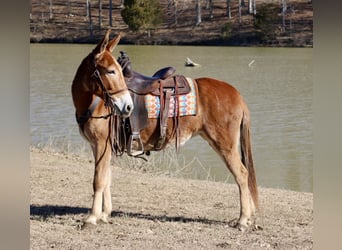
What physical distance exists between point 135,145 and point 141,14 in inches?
655

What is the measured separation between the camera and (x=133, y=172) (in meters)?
7.04

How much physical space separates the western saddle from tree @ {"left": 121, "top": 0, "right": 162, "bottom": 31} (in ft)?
50.6

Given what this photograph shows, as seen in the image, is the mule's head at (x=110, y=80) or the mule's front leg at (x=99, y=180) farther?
→ the mule's front leg at (x=99, y=180)

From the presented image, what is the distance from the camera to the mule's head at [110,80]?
4129mm

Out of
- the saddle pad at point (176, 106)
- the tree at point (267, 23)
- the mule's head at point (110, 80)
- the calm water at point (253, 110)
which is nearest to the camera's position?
the mule's head at point (110, 80)

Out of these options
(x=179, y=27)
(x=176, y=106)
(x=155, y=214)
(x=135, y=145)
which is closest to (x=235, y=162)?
(x=176, y=106)

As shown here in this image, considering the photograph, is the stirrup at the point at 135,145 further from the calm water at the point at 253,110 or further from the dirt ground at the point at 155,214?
the calm water at the point at 253,110

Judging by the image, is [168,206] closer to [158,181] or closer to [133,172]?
[158,181]

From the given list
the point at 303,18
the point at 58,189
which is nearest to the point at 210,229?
the point at 58,189

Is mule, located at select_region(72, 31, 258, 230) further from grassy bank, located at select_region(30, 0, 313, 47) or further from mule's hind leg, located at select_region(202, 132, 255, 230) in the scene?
grassy bank, located at select_region(30, 0, 313, 47)

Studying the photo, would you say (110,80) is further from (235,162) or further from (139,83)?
(235,162)

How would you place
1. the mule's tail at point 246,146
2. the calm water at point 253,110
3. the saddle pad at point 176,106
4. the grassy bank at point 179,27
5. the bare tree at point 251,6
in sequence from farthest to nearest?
the bare tree at point 251,6 → the grassy bank at point 179,27 → the calm water at point 253,110 → the mule's tail at point 246,146 → the saddle pad at point 176,106

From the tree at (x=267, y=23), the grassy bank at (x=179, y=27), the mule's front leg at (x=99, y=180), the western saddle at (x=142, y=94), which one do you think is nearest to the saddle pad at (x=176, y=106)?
the western saddle at (x=142, y=94)
